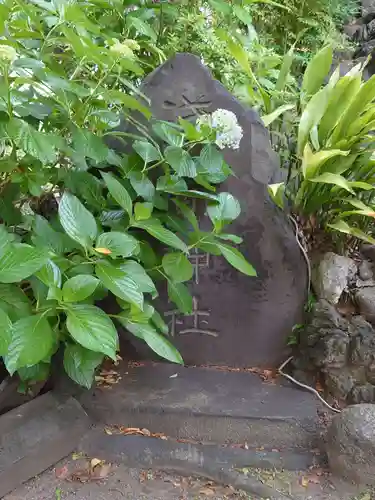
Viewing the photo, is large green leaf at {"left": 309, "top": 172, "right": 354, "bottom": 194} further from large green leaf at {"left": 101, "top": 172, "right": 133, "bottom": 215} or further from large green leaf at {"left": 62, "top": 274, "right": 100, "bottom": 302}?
large green leaf at {"left": 62, "top": 274, "right": 100, "bottom": 302}

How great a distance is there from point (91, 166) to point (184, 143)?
40 cm

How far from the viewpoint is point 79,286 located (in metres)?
1.33

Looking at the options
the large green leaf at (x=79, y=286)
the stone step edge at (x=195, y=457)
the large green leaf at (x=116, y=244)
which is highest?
the large green leaf at (x=116, y=244)

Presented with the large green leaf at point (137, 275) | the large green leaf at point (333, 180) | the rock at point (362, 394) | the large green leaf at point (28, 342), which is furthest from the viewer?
the large green leaf at point (333, 180)

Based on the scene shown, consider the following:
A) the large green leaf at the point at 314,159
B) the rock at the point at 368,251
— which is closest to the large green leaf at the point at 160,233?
the large green leaf at the point at 314,159

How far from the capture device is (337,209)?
2277 millimetres

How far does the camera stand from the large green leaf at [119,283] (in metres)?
1.34

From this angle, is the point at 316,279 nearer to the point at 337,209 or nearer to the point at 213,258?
the point at 337,209

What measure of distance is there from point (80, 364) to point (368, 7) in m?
5.08

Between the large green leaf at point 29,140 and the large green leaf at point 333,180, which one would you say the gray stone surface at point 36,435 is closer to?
the large green leaf at point 29,140

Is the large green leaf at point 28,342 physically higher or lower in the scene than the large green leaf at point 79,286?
lower

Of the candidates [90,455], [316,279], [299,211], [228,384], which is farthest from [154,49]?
[90,455]

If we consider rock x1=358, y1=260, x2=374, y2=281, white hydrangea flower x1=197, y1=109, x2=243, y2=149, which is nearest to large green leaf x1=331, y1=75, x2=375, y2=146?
white hydrangea flower x1=197, y1=109, x2=243, y2=149

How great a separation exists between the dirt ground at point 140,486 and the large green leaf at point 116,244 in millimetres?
805
